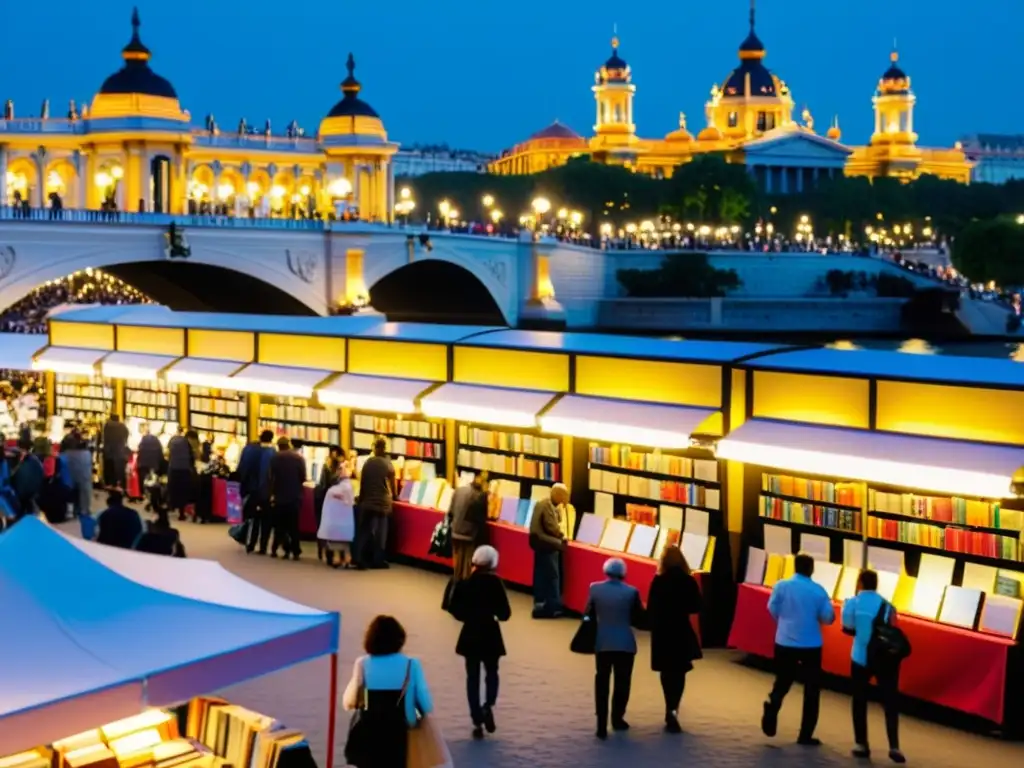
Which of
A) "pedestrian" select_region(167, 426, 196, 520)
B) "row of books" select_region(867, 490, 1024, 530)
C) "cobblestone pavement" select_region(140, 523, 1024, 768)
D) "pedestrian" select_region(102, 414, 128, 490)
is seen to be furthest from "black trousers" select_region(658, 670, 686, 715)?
"pedestrian" select_region(102, 414, 128, 490)

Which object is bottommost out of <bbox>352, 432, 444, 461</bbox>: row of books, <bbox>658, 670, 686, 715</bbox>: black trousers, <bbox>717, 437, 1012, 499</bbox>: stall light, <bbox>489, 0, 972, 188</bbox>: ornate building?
<bbox>658, 670, 686, 715</bbox>: black trousers

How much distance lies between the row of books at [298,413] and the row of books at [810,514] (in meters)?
7.34

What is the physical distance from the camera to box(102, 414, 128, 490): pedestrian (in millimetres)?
21953

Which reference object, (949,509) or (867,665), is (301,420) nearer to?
A: (949,509)

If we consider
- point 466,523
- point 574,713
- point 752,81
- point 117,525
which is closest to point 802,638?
point 574,713

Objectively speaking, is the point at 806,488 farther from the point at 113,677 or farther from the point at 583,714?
the point at 113,677

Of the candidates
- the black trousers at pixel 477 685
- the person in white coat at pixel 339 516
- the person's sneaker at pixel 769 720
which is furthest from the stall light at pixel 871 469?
the person in white coat at pixel 339 516

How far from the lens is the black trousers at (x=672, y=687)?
37.3ft

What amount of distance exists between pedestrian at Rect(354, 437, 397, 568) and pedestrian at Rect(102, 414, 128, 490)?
5508mm

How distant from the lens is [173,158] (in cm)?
6203

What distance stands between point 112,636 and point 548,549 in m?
7.32

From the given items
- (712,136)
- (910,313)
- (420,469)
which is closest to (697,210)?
(910,313)

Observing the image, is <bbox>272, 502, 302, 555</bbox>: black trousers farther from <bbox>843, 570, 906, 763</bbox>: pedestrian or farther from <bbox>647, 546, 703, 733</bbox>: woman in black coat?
<bbox>843, 570, 906, 763</bbox>: pedestrian

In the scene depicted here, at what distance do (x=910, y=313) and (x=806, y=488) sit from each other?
79613 mm
